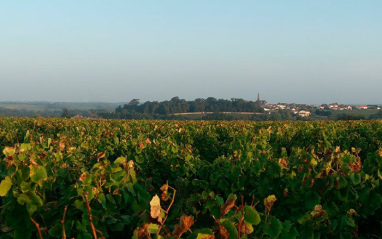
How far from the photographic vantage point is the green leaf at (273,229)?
5.41 ft

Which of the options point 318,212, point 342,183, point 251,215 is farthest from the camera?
point 342,183

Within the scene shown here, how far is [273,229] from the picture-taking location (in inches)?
65.8

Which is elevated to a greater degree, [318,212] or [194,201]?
[318,212]

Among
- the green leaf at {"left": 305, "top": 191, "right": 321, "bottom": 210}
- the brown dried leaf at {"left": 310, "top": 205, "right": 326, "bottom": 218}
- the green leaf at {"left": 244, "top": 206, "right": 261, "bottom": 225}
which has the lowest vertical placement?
the green leaf at {"left": 305, "top": 191, "right": 321, "bottom": 210}

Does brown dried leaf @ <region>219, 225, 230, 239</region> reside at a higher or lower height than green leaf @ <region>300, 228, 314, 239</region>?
higher

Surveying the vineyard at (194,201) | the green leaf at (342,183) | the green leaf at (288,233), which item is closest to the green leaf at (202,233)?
the vineyard at (194,201)

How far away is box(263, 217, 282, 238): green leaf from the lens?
1648 millimetres

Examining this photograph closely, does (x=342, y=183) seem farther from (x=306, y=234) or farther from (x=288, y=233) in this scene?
(x=288, y=233)

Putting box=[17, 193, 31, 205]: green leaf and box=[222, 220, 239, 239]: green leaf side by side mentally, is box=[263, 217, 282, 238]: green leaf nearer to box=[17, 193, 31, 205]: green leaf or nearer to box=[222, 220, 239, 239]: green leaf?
box=[222, 220, 239, 239]: green leaf

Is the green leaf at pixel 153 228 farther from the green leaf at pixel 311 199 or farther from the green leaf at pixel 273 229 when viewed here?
the green leaf at pixel 311 199

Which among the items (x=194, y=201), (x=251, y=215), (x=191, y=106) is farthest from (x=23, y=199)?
(x=191, y=106)

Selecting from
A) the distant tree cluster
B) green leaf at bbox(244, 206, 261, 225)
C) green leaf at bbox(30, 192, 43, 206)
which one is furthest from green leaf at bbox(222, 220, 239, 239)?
the distant tree cluster

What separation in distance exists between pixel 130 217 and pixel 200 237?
1.27 m

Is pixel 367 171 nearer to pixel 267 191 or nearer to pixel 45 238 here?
pixel 267 191
